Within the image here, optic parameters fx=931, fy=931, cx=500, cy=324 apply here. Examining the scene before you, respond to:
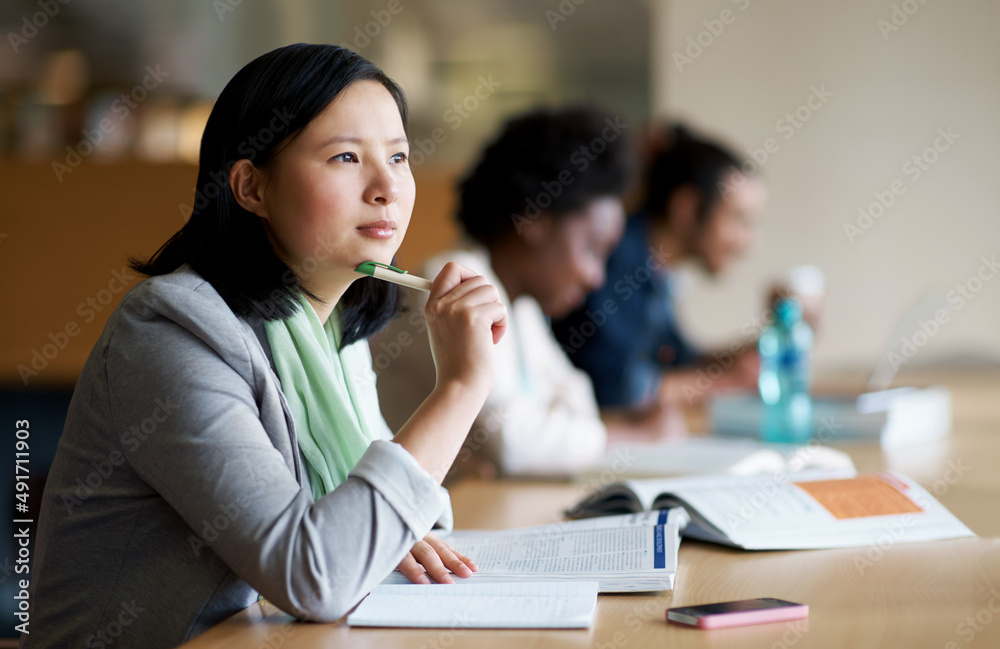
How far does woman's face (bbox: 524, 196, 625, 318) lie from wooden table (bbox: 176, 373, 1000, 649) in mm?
874

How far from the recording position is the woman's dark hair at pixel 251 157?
0.86m

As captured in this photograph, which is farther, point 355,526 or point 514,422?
point 514,422

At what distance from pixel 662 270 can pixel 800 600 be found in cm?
234

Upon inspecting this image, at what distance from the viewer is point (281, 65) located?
0.87 meters

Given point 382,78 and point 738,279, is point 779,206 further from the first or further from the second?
point 382,78

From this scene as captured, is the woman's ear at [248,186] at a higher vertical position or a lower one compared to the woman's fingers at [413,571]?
higher

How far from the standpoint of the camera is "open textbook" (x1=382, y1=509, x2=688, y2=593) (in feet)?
2.84

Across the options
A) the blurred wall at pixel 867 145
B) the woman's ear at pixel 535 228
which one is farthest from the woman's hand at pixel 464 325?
the blurred wall at pixel 867 145

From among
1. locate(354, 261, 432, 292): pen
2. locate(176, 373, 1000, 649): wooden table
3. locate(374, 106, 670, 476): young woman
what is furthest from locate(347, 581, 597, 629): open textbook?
locate(374, 106, 670, 476): young woman

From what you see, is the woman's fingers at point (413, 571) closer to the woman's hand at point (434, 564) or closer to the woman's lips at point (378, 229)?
the woman's hand at point (434, 564)

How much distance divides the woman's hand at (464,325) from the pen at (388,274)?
15mm

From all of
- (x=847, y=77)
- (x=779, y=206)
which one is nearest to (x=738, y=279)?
(x=779, y=206)

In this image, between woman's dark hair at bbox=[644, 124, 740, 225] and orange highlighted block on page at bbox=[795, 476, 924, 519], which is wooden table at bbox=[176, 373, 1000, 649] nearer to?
orange highlighted block on page at bbox=[795, 476, 924, 519]

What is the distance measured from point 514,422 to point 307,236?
0.78m
